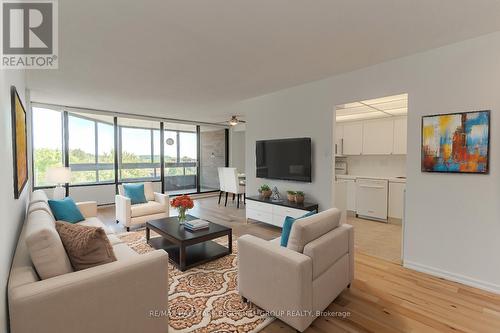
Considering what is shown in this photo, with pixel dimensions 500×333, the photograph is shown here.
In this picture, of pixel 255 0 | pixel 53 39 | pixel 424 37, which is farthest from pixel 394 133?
pixel 53 39

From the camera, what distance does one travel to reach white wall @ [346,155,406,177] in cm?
512

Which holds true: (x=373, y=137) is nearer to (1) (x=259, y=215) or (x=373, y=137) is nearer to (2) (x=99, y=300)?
(1) (x=259, y=215)

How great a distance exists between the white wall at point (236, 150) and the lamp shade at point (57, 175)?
17.5 feet

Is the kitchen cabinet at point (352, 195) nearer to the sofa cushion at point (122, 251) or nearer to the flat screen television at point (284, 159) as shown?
the flat screen television at point (284, 159)

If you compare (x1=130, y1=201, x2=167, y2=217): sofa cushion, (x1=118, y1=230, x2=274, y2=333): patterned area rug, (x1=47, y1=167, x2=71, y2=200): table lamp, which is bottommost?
(x1=118, y1=230, x2=274, y2=333): patterned area rug

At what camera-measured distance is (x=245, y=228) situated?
4535mm

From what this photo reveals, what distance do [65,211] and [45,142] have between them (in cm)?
343

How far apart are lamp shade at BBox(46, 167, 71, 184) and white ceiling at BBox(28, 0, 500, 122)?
56.2 inches

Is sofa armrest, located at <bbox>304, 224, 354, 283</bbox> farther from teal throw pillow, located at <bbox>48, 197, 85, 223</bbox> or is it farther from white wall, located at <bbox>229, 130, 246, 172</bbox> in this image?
white wall, located at <bbox>229, 130, 246, 172</bbox>

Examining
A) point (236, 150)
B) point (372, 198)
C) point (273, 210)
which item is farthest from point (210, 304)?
point (236, 150)

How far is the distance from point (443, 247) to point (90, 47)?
449cm

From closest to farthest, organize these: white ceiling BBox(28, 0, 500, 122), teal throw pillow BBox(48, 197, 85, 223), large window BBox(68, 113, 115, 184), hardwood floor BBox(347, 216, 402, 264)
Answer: white ceiling BBox(28, 0, 500, 122), teal throw pillow BBox(48, 197, 85, 223), hardwood floor BBox(347, 216, 402, 264), large window BBox(68, 113, 115, 184)

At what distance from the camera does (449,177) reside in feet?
8.77

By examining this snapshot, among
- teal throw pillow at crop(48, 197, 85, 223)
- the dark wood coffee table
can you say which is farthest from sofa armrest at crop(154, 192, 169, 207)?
teal throw pillow at crop(48, 197, 85, 223)
